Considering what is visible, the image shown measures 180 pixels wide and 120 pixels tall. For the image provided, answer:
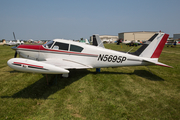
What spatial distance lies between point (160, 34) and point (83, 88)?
19.1 feet

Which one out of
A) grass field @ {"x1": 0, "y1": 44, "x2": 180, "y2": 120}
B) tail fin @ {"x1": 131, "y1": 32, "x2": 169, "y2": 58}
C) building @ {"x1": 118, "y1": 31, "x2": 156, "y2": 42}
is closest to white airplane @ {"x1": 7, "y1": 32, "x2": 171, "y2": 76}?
tail fin @ {"x1": 131, "y1": 32, "x2": 169, "y2": 58}

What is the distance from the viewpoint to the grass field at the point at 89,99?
11.5 ft

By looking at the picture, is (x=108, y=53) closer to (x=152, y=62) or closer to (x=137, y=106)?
(x=152, y=62)

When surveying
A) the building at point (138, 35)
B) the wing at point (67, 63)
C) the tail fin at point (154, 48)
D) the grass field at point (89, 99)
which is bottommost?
the grass field at point (89, 99)

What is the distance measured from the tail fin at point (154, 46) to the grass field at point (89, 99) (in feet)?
5.45

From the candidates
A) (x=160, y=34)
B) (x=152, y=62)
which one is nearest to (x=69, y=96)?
(x=152, y=62)

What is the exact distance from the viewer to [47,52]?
21.1 ft

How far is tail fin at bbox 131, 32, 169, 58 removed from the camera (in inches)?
253

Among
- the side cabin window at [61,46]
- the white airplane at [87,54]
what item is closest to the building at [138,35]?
the white airplane at [87,54]

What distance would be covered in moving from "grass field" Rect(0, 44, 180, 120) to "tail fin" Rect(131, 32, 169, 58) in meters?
1.66

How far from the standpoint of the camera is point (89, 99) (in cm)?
438

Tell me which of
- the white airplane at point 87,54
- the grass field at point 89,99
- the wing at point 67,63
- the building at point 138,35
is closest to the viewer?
the grass field at point 89,99

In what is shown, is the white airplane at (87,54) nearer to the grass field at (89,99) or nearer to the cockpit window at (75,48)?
the cockpit window at (75,48)

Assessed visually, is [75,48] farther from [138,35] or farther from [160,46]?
[138,35]
